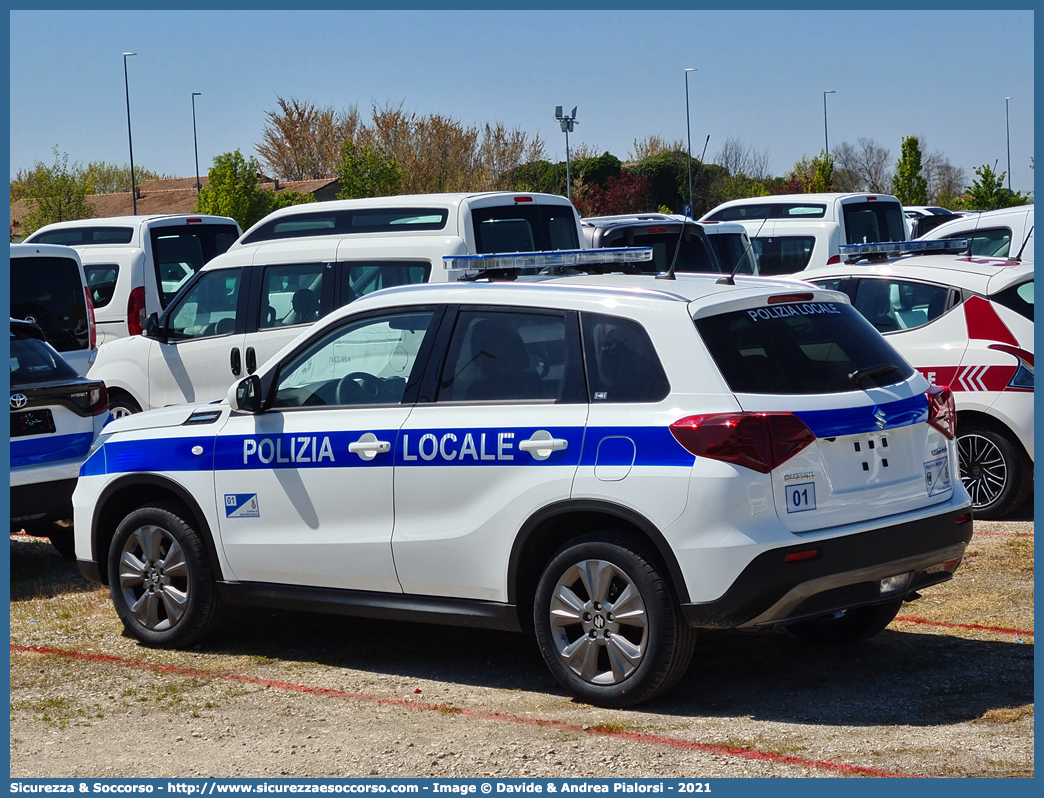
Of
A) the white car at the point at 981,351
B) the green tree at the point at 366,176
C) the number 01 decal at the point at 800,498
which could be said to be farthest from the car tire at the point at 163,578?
the green tree at the point at 366,176

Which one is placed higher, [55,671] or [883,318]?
[883,318]

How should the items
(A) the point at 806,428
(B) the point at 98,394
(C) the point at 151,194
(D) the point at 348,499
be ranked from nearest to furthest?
(A) the point at 806,428, (D) the point at 348,499, (B) the point at 98,394, (C) the point at 151,194

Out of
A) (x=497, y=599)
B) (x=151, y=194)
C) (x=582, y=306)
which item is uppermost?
(x=151, y=194)

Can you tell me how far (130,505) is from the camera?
22.6 feet

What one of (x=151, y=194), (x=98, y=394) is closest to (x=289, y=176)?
(x=151, y=194)

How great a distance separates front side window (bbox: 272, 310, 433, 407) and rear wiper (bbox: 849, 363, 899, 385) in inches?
74.6

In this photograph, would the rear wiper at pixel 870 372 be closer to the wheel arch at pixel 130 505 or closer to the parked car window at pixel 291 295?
the wheel arch at pixel 130 505

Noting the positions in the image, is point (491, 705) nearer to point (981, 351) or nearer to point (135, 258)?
point (981, 351)

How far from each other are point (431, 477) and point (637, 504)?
1.03 m

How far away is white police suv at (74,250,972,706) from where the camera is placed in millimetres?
5047

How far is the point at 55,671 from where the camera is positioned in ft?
20.8

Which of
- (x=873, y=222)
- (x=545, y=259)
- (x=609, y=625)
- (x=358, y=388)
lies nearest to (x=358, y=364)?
(x=358, y=388)

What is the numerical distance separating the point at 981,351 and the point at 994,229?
6434mm
